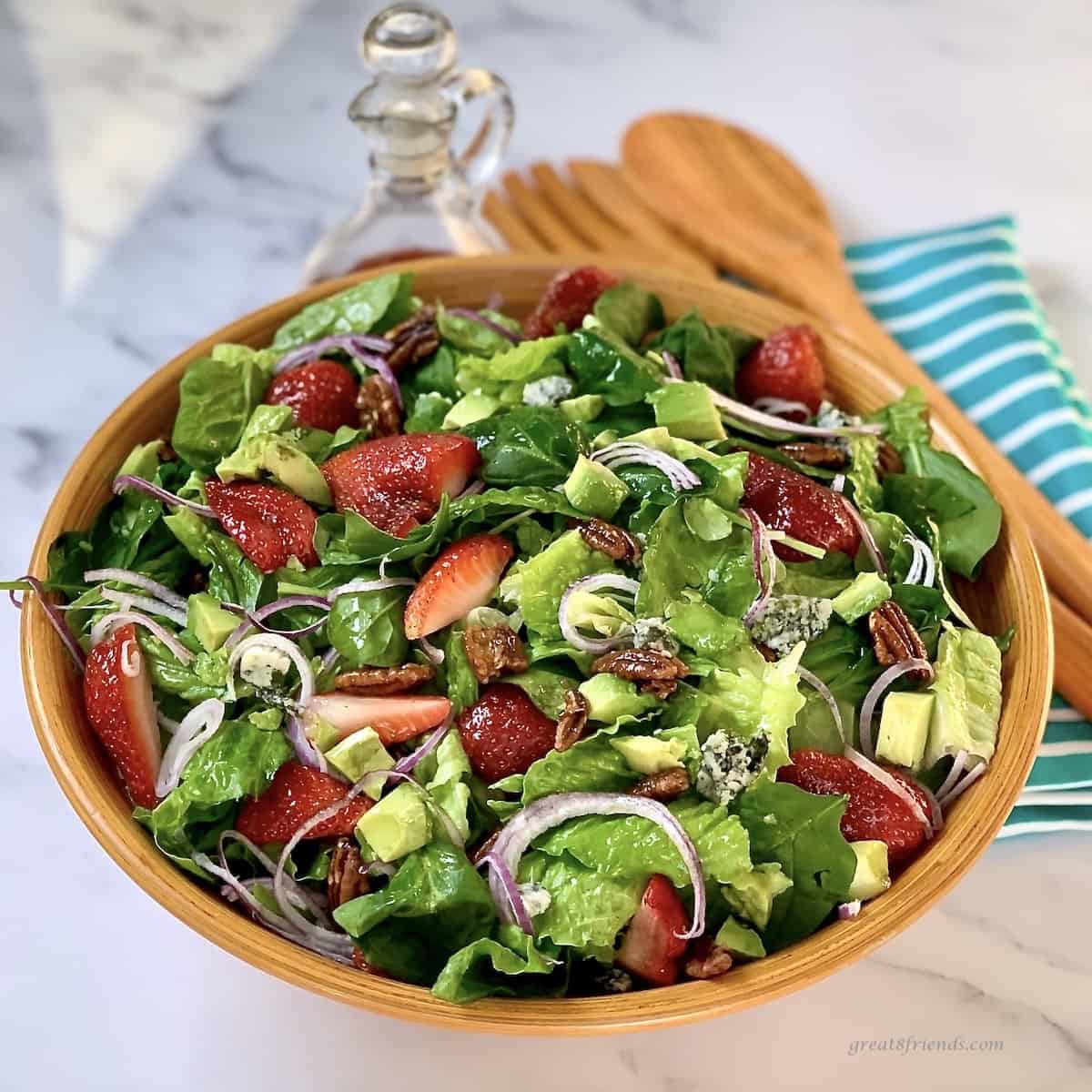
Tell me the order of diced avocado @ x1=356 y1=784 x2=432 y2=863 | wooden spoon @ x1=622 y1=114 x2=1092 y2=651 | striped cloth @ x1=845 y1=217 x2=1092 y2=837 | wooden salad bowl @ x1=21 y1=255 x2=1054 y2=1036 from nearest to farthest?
wooden salad bowl @ x1=21 y1=255 x2=1054 y2=1036 < diced avocado @ x1=356 y1=784 x2=432 y2=863 < striped cloth @ x1=845 y1=217 x2=1092 y2=837 < wooden spoon @ x1=622 y1=114 x2=1092 y2=651

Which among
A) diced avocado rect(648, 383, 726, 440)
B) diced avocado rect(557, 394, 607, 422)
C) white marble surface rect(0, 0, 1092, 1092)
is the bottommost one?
white marble surface rect(0, 0, 1092, 1092)

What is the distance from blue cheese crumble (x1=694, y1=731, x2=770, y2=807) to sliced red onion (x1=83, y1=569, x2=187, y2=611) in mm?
724

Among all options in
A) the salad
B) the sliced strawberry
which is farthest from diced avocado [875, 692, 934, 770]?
the sliced strawberry

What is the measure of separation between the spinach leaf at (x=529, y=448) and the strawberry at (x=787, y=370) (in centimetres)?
41

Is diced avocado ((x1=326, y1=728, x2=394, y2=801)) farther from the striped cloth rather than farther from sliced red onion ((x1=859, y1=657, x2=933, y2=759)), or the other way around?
the striped cloth

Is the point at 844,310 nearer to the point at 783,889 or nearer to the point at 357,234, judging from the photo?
the point at 357,234

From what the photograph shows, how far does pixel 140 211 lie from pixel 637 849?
75.8 inches

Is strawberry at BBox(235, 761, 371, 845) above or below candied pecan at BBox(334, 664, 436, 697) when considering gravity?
below

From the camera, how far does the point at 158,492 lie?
5.77 ft

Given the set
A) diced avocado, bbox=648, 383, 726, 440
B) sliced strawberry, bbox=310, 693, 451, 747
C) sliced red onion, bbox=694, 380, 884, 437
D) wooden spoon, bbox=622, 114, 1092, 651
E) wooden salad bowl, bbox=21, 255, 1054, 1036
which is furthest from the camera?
wooden spoon, bbox=622, 114, 1092, 651

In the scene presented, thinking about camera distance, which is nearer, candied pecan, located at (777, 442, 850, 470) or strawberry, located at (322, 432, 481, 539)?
strawberry, located at (322, 432, 481, 539)

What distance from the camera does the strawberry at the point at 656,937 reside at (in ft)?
4.66

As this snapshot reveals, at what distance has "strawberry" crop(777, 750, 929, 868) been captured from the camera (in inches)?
59.6

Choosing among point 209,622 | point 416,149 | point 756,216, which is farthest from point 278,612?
point 756,216
